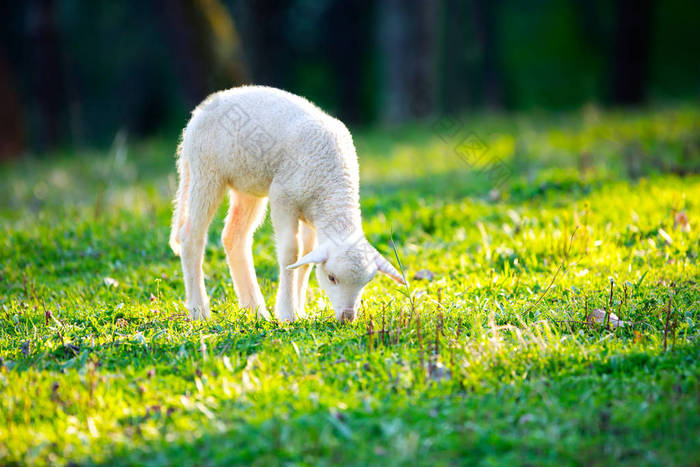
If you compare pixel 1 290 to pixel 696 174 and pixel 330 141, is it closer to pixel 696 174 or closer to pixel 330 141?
pixel 330 141

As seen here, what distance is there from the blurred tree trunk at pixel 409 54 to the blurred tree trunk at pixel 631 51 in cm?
447

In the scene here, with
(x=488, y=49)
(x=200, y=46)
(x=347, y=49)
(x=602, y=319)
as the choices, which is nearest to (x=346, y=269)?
(x=602, y=319)

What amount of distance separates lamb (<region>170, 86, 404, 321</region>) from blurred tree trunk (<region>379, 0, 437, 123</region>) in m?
11.7

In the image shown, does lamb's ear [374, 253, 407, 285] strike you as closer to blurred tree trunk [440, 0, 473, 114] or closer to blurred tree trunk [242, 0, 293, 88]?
blurred tree trunk [242, 0, 293, 88]

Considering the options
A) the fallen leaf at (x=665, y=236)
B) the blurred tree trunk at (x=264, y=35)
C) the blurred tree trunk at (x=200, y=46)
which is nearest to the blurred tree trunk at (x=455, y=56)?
the blurred tree trunk at (x=264, y=35)

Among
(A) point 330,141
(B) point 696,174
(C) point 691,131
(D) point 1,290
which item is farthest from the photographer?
(C) point 691,131

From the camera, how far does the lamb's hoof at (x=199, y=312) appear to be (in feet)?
14.9

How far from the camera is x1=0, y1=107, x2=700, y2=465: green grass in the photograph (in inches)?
112

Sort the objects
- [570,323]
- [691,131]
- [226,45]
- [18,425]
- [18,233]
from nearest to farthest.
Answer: [18,425], [570,323], [18,233], [691,131], [226,45]

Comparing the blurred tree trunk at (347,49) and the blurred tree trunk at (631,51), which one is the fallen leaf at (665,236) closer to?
the blurred tree trunk at (631,51)

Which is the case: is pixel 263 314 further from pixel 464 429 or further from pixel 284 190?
pixel 464 429

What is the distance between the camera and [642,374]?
133 inches

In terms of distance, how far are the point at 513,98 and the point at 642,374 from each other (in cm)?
2133

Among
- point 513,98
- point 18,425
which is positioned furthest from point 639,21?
point 18,425
